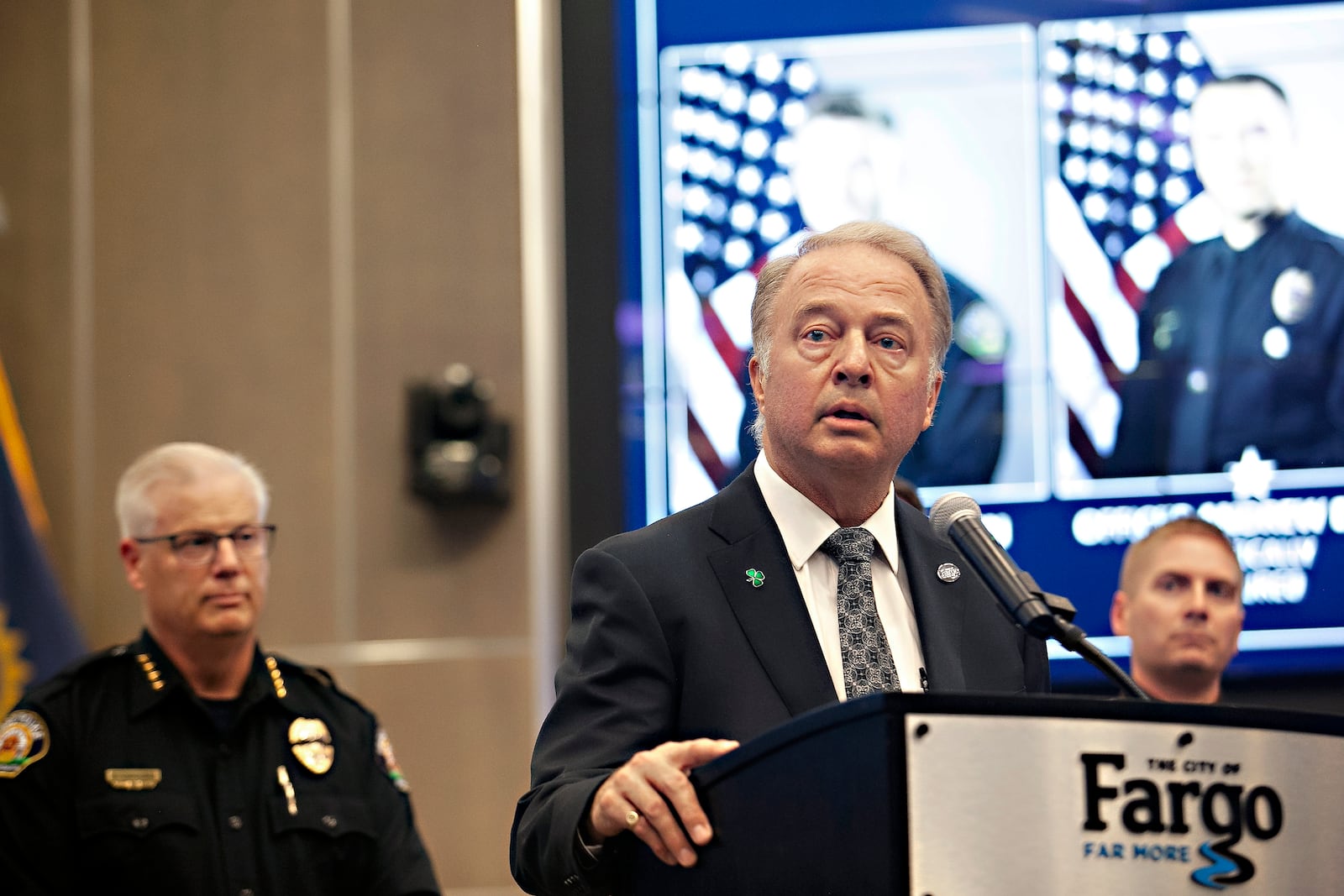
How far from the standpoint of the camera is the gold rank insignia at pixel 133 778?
2.92 metres

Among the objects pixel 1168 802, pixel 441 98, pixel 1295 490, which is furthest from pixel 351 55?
pixel 1168 802

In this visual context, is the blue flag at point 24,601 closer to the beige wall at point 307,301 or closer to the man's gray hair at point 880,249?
the beige wall at point 307,301

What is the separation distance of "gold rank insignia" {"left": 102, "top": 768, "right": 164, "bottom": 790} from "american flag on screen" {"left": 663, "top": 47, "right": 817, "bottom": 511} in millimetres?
1766

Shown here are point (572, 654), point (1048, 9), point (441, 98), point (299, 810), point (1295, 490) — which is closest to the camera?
point (572, 654)

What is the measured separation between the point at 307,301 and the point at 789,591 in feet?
10.5

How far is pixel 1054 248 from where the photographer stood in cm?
423

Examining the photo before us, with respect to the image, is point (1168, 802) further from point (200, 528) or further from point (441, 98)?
point (441, 98)

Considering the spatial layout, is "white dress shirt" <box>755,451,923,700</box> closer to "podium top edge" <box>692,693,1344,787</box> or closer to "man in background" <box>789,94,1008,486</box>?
"podium top edge" <box>692,693,1344,787</box>

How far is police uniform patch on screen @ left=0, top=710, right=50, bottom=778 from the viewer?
9.45ft

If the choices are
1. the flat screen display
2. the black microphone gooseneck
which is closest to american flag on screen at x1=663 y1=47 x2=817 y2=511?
the flat screen display

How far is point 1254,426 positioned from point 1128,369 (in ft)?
1.16

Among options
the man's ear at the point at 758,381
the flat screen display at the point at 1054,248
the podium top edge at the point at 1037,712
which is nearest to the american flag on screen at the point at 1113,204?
the flat screen display at the point at 1054,248

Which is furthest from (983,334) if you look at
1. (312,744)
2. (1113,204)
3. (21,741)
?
(21,741)

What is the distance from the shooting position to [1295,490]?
4043 millimetres
